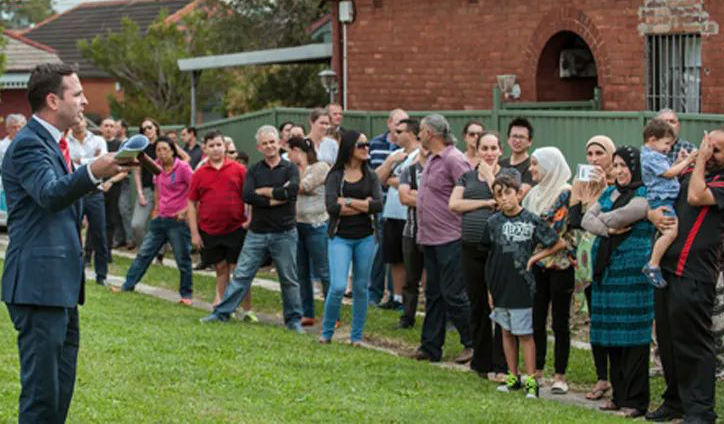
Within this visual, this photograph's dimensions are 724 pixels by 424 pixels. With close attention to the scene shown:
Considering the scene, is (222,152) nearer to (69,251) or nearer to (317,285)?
(317,285)

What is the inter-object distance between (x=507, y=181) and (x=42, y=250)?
432 cm

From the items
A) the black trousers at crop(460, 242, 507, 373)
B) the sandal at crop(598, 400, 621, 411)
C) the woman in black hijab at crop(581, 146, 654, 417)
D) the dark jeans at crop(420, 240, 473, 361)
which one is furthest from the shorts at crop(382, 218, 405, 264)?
the sandal at crop(598, 400, 621, 411)

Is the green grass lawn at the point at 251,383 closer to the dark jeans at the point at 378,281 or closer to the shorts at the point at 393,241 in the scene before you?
the shorts at the point at 393,241

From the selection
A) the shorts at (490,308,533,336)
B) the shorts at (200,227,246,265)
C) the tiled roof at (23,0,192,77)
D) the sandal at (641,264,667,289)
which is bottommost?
the shorts at (490,308,533,336)

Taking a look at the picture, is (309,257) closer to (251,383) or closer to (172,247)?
(172,247)

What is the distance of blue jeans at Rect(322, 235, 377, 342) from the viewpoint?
12320 millimetres

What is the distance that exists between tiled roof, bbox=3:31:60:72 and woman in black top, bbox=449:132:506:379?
33.1m

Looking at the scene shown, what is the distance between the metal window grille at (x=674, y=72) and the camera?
1725cm

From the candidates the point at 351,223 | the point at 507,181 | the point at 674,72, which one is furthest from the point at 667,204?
the point at 674,72

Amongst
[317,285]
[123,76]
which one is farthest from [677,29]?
[123,76]

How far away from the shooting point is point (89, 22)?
57.5 meters

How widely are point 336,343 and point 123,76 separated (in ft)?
96.6

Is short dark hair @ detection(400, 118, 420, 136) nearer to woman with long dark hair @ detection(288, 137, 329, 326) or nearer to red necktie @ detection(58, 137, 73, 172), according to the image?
woman with long dark hair @ detection(288, 137, 329, 326)

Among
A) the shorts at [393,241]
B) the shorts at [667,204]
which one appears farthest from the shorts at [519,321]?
the shorts at [393,241]
